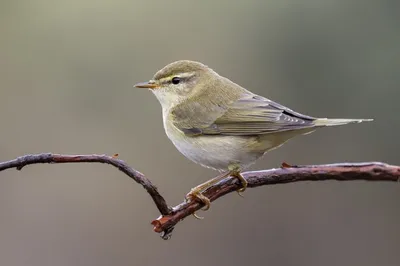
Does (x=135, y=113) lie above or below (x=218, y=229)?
above

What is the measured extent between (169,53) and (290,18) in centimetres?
183

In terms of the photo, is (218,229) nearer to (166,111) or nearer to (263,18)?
(263,18)

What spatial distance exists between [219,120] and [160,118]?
461cm

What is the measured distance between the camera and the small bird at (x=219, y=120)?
2904 mm

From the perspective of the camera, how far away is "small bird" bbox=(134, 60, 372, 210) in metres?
2.90

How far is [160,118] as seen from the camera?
25.7ft

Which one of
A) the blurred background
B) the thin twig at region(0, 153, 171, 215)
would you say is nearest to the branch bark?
the thin twig at region(0, 153, 171, 215)

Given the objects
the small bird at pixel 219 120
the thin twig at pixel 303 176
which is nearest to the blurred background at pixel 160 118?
the small bird at pixel 219 120

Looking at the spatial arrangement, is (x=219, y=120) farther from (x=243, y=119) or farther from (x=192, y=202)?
(x=192, y=202)

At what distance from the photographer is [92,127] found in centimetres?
788

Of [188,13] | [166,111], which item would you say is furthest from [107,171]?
[166,111]

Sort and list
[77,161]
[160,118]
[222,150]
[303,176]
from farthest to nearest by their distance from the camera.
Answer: [160,118] < [222,150] < [303,176] < [77,161]

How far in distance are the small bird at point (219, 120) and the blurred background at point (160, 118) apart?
3832 mm

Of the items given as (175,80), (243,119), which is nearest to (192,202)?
(243,119)
